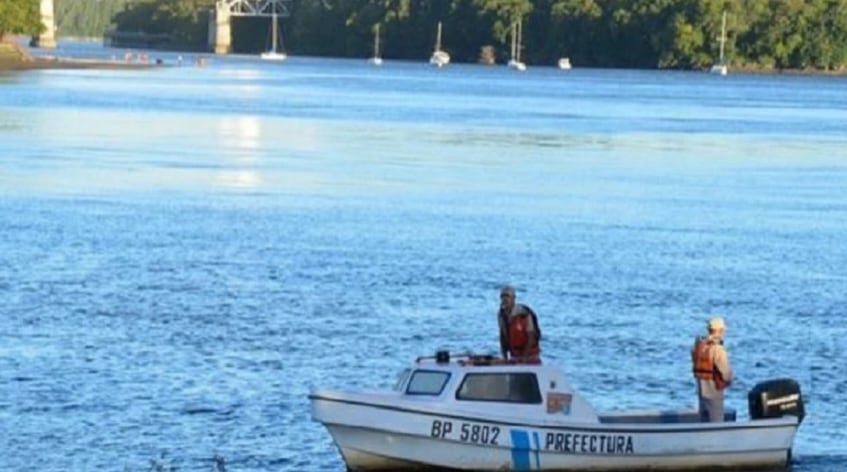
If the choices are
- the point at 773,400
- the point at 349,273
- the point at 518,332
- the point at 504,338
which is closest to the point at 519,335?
the point at 518,332

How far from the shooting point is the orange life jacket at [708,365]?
2950 centimetres

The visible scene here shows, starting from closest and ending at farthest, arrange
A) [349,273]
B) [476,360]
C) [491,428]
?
[491,428]
[476,360]
[349,273]

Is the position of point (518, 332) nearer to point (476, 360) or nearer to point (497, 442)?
point (476, 360)

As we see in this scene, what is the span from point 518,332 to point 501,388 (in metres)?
0.85

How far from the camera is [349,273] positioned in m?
51.1

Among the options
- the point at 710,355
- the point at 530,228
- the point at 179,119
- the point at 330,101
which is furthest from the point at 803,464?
the point at 330,101

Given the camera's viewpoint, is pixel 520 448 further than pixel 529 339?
No

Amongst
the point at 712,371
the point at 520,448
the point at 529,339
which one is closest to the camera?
the point at 520,448

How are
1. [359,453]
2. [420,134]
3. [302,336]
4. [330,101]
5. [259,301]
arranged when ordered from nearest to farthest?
[359,453] → [302,336] → [259,301] → [420,134] → [330,101]

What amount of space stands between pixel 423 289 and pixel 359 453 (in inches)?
780

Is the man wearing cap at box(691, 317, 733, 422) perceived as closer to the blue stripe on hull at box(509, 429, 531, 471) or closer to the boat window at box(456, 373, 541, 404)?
the boat window at box(456, 373, 541, 404)

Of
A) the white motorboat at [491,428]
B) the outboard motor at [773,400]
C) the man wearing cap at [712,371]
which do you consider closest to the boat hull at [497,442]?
the white motorboat at [491,428]

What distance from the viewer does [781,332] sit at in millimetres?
43844

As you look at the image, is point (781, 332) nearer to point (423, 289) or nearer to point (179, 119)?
point (423, 289)
